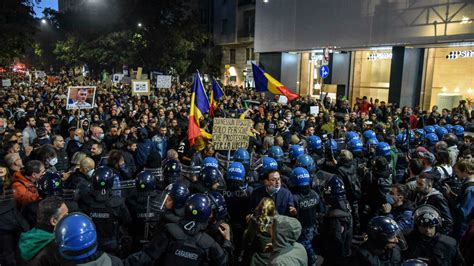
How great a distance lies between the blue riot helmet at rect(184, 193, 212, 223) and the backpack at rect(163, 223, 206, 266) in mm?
164

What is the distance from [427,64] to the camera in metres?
21.3

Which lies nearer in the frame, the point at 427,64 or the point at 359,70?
the point at 427,64

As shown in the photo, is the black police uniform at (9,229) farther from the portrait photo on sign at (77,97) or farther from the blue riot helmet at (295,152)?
the portrait photo on sign at (77,97)

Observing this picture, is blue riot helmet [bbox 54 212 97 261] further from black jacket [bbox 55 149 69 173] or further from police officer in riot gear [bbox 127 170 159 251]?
black jacket [bbox 55 149 69 173]

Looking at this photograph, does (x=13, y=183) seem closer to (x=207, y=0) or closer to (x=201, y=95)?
(x=201, y=95)

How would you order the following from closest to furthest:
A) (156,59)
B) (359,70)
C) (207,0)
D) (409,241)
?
(409,241)
(359,70)
(156,59)
(207,0)

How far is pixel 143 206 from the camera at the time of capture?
214 inches

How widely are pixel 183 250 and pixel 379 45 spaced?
19751 millimetres

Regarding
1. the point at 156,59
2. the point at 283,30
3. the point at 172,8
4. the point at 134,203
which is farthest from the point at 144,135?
the point at 172,8

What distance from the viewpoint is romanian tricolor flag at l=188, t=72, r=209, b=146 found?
31.1 feet

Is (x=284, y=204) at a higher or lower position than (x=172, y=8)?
lower

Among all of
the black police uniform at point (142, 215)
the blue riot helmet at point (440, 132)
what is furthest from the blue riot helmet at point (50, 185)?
the blue riot helmet at point (440, 132)

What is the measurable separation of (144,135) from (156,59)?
2848cm

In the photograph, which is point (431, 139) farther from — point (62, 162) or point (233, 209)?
point (62, 162)
